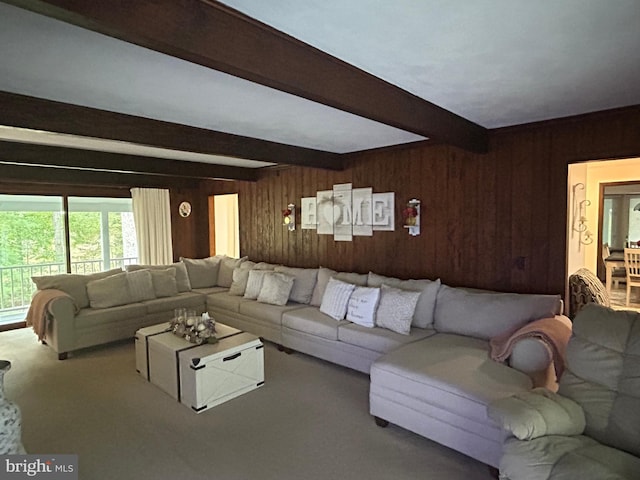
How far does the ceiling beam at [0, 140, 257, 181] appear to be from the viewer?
3.94 m

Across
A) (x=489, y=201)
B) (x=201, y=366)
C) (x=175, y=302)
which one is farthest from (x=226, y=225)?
(x=489, y=201)

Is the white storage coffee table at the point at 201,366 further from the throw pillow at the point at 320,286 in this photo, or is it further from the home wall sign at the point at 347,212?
the home wall sign at the point at 347,212

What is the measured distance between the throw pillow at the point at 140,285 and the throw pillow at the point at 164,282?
0.27 ft

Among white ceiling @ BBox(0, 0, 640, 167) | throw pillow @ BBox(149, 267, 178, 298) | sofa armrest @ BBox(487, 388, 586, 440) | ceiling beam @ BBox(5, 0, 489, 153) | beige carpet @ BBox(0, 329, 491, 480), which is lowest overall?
beige carpet @ BBox(0, 329, 491, 480)

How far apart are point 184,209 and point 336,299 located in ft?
14.3

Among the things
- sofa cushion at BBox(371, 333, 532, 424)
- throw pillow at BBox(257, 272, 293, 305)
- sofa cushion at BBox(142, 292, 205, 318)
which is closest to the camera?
sofa cushion at BBox(371, 333, 532, 424)

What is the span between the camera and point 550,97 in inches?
102

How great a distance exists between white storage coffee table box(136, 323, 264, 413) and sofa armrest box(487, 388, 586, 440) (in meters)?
2.12

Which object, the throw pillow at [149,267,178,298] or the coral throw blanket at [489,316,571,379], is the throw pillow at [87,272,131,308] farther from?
the coral throw blanket at [489,316,571,379]

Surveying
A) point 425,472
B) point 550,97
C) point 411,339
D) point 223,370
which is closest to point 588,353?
point 425,472

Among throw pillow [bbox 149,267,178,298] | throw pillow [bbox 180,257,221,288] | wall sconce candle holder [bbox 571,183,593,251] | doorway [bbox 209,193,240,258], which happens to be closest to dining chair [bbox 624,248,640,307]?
wall sconce candle holder [bbox 571,183,593,251]

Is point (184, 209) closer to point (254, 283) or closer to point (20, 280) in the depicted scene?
point (20, 280)

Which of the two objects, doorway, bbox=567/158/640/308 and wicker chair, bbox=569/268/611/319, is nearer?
wicker chair, bbox=569/268/611/319

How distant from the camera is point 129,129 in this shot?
3023 mm
